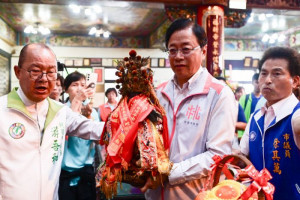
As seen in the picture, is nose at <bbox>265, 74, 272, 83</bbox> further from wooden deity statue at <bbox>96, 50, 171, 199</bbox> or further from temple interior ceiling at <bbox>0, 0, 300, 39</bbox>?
temple interior ceiling at <bbox>0, 0, 300, 39</bbox>

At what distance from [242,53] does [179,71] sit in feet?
31.1

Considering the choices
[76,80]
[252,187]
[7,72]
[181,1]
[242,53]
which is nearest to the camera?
[252,187]

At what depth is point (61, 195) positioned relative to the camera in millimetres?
2471

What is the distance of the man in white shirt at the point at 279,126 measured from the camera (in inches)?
53.9

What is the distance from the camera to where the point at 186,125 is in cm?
155

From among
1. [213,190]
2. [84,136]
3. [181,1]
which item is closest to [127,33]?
[181,1]

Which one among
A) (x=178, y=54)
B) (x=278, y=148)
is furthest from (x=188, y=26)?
(x=278, y=148)

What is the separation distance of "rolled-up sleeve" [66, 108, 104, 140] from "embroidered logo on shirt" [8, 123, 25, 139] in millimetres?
323

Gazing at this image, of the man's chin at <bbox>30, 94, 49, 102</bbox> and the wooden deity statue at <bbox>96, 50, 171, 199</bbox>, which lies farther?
the man's chin at <bbox>30, 94, 49, 102</bbox>

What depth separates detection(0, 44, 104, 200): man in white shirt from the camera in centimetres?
144

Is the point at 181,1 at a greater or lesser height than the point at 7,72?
greater

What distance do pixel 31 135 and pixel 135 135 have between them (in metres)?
0.51

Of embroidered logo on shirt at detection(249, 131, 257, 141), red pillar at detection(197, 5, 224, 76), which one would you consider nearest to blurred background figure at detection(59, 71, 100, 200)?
embroidered logo on shirt at detection(249, 131, 257, 141)

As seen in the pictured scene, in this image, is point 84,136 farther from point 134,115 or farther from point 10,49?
point 10,49
